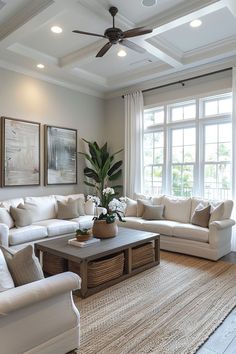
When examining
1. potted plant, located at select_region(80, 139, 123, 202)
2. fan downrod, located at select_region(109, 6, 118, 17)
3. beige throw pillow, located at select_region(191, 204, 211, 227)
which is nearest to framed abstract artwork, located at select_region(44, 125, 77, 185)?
potted plant, located at select_region(80, 139, 123, 202)

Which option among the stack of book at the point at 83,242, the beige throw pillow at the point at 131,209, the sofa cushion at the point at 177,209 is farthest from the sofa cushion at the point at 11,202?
the sofa cushion at the point at 177,209

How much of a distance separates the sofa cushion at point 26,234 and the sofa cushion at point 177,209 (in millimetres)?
2408

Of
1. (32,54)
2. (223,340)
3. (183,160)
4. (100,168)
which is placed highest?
(32,54)

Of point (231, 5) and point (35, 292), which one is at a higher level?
point (231, 5)

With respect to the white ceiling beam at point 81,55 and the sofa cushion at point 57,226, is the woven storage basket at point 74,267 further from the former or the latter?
the white ceiling beam at point 81,55

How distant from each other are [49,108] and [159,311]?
460 centimetres

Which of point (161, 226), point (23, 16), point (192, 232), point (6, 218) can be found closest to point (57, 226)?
point (6, 218)

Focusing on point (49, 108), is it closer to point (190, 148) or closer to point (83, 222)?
point (83, 222)

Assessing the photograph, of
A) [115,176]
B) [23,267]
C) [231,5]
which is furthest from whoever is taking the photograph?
[115,176]

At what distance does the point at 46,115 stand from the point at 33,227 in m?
2.54

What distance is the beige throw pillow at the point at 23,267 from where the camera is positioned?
1.93 m

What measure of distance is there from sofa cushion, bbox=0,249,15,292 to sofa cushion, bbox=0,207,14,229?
8.27ft

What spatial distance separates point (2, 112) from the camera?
5.02m

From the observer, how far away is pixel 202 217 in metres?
4.59
